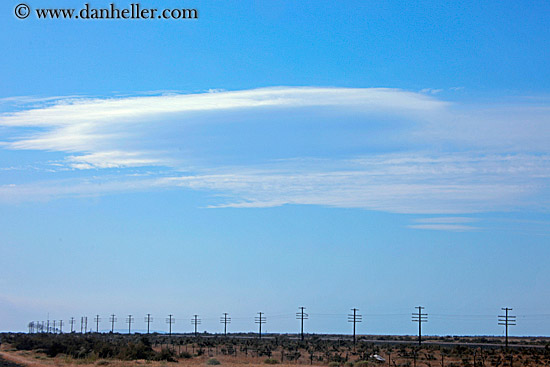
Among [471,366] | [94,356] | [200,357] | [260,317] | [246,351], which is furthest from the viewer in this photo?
[260,317]

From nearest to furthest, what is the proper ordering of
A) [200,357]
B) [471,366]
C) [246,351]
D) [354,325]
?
[471,366], [200,357], [246,351], [354,325]

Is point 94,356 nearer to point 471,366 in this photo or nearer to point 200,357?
point 200,357

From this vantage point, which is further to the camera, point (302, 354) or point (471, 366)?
point (302, 354)

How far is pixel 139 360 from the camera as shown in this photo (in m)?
69.2

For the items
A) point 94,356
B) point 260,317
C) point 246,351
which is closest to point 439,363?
point 246,351

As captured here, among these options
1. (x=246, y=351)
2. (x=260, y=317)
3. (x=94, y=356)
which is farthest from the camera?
(x=260, y=317)

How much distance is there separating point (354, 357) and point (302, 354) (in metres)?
6.59

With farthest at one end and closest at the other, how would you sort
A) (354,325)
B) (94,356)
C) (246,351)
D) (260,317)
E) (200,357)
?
(260,317) → (354,325) → (246,351) → (200,357) → (94,356)

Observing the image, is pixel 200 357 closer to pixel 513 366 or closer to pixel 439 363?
pixel 439 363

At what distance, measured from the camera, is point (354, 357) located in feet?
260

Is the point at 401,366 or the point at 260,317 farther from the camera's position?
the point at 260,317

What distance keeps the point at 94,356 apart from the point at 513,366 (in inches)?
1570

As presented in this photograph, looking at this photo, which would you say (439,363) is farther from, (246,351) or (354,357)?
(246,351)

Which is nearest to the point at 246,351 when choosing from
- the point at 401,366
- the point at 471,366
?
the point at 401,366
